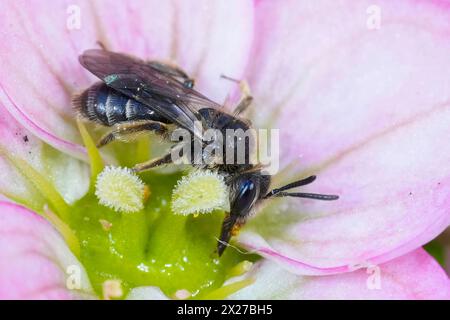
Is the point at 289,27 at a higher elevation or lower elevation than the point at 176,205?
higher

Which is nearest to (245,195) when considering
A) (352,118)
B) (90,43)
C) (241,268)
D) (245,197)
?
(245,197)

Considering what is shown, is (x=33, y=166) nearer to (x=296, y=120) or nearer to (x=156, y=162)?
(x=156, y=162)

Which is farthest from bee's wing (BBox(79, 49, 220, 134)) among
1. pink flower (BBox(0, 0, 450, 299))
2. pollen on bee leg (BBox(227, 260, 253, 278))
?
pollen on bee leg (BBox(227, 260, 253, 278))

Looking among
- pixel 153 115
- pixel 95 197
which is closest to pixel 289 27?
pixel 153 115

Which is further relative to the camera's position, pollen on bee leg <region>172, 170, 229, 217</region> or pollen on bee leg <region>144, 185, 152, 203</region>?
pollen on bee leg <region>144, 185, 152, 203</region>

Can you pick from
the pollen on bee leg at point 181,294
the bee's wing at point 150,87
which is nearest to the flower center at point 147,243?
the pollen on bee leg at point 181,294

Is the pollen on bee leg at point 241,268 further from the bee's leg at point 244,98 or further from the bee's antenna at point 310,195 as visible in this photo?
the bee's leg at point 244,98

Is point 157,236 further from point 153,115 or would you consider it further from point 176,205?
point 153,115

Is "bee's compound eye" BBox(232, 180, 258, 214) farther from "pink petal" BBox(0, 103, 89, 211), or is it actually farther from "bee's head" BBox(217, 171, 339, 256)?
"pink petal" BBox(0, 103, 89, 211)
